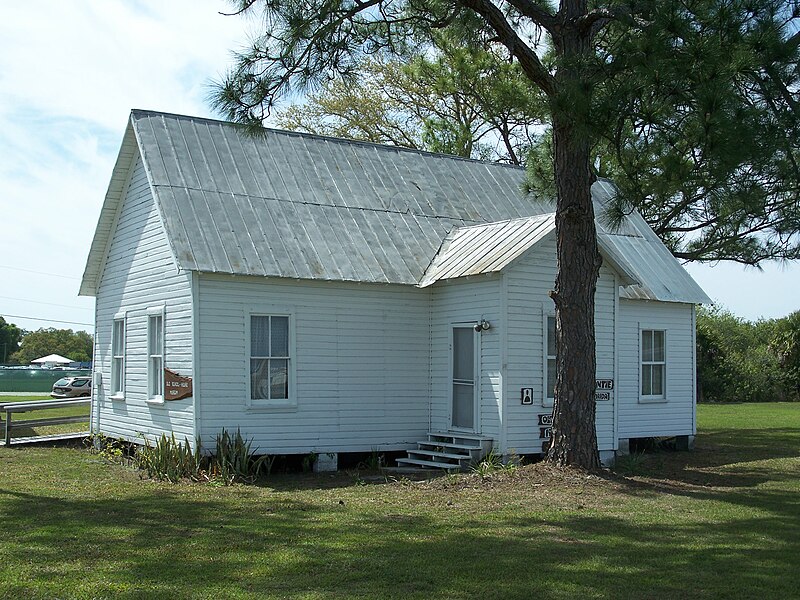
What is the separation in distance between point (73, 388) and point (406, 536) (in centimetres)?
3832

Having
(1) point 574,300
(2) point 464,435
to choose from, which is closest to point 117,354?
(2) point 464,435

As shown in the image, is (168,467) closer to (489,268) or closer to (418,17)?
(489,268)

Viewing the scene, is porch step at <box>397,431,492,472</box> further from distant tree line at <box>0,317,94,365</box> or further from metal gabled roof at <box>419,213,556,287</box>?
distant tree line at <box>0,317,94,365</box>

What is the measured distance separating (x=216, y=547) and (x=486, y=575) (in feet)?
8.98

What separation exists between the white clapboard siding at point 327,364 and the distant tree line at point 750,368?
2360 centimetres

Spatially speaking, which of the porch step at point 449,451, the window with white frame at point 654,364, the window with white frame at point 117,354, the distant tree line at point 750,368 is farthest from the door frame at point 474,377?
the distant tree line at point 750,368

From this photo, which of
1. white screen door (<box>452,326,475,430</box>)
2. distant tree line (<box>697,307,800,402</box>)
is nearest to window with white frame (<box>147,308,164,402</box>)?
white screen door (<box>452,326,475,430</box>)

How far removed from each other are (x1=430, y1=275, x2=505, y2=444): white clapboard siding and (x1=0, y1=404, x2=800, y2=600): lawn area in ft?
6.00

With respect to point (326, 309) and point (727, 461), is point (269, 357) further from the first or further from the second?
point (727, 461)

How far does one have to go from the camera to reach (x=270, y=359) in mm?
15789

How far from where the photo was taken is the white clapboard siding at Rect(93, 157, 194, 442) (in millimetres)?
15680

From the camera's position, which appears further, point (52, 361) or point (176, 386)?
point (52, 361)

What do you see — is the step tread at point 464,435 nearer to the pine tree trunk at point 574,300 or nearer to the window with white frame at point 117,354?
the pine tree trunk at point 574,300

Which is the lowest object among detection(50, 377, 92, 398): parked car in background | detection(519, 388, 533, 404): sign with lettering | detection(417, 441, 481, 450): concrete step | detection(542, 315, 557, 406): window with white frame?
detection(50, 377, 92, 398): parked car in background
